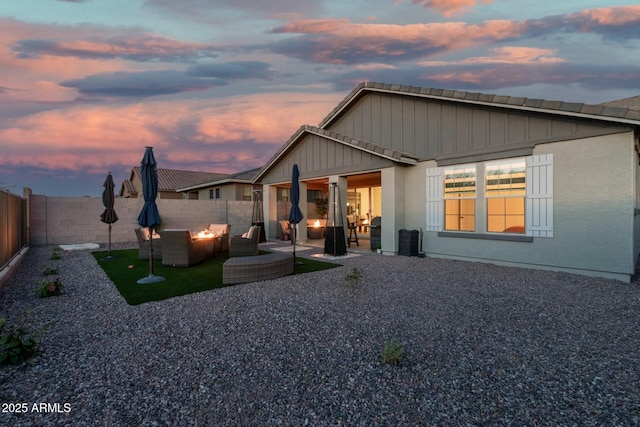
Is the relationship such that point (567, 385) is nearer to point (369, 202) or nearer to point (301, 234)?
point (301, 234)

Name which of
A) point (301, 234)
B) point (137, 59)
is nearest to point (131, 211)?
point (137, 59)

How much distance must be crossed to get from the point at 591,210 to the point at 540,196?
98 cm

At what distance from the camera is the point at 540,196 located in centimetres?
720

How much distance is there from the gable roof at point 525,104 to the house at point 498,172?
23mm

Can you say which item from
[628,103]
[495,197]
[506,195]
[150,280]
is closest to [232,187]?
[150,280]

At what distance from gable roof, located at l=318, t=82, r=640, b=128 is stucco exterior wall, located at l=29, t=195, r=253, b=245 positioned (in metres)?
10.5

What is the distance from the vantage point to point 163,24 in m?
9.06

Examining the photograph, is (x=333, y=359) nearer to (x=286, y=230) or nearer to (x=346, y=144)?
(x=346, y=144)

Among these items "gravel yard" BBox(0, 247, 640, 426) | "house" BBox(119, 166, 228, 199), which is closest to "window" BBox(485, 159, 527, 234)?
"gravel yard" BBox(0, 247, 640, 426)

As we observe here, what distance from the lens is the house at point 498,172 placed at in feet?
20.6

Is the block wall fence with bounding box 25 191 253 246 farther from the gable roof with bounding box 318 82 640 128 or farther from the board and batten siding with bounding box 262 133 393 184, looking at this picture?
the gable roof with bounding box 318 82 640 128

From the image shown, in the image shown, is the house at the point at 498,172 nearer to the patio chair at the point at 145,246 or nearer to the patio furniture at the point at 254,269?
the patio furniture at the point at 254,269

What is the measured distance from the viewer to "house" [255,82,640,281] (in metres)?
6.29

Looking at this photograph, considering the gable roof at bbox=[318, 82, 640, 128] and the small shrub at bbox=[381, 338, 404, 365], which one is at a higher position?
the gable roof at bbox=[318, 82, 640, 128]
